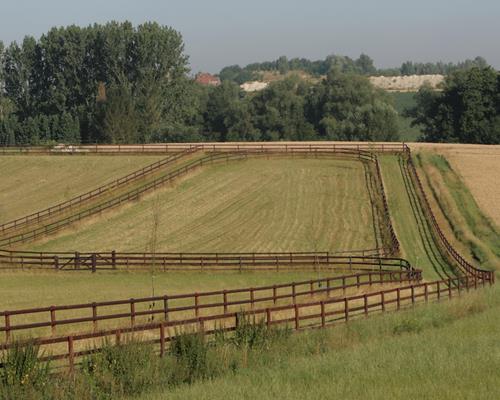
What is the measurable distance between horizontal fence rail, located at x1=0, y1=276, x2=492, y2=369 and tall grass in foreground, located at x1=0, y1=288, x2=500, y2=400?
0.47 m

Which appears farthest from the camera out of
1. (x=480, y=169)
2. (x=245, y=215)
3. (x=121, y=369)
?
(x=480, y=169)

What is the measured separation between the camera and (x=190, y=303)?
34969 mm

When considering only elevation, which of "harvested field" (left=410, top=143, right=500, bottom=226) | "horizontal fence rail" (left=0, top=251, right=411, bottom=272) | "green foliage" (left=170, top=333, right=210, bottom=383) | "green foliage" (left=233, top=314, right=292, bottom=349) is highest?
"green foliage" (left=170, top=333, right=210, bottom=383)

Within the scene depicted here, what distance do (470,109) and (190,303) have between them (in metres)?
84.6

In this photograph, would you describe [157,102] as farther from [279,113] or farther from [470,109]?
[470,109]

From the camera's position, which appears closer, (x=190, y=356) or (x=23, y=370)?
(x=23, y=370)

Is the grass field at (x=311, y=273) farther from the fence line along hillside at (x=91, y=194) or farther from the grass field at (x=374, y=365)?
the fence line along hillside at (x=91, y=194)

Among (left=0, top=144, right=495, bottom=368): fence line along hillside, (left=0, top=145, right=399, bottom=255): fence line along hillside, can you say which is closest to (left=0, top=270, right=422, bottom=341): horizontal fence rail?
(left=0, top=144, right=495, bottom=368): fence line along hillside

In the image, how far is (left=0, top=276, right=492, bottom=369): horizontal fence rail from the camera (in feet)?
61.1

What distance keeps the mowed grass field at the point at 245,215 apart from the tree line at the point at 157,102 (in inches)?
1588

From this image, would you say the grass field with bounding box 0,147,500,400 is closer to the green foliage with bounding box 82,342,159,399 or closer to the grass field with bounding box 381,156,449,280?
the grass field with bounding box 381,156,449,280

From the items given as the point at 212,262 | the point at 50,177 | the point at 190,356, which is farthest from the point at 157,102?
the point at 190,356

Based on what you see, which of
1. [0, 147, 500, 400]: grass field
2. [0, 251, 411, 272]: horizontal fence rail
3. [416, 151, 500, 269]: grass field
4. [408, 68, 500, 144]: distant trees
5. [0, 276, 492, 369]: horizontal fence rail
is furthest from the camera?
[408, 68, 500, 144]: distant trees

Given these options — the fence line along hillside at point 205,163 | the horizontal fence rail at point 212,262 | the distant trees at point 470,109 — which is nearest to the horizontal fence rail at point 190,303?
the horizontal fence rail at point 212,262
